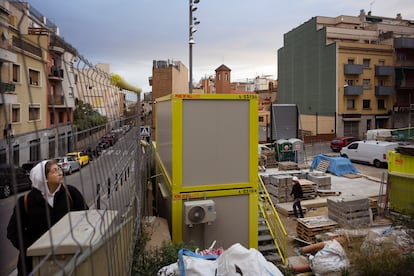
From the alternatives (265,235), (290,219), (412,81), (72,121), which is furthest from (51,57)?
(412,81)

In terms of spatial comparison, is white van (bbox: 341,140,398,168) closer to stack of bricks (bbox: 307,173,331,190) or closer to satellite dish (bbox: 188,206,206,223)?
stack of bricks (bbox: 307,173,331,190)

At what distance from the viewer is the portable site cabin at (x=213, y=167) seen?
5754 mm

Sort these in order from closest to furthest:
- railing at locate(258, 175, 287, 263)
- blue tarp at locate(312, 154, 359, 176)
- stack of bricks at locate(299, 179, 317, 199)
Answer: railing at locate(258, 175, 287, 263), stack of bricks at locate(299, 179, 317, 199), blue tarp at locate(312, 154, 359, 176)

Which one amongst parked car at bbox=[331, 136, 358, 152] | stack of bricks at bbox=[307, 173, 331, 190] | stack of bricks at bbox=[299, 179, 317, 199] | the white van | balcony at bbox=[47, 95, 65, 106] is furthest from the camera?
parked car at bbox=[331, 136, 358, 152]

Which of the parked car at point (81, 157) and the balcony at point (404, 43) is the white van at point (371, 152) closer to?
the balcony at point (404, 43)

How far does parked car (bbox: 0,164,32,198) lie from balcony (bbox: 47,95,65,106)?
0.99ft

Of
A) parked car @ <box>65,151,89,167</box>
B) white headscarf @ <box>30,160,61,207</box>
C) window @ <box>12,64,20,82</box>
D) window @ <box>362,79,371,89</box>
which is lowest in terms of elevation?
white headscarf @ <box>30,160,61,207</box>

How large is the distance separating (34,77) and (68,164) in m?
0.63

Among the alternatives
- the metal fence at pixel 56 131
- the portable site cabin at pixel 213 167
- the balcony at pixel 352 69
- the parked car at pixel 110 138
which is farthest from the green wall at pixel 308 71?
the metal fence at pixel 56 131

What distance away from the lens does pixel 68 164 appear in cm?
186

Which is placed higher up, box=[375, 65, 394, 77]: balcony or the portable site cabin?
box=[375, 65, 394, 77]: balcony

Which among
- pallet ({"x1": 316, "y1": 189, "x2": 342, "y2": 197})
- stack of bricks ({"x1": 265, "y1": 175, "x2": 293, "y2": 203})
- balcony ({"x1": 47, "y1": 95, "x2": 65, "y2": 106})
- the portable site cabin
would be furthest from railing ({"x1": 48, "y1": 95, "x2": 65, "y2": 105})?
pallet ({"x1": 316, "y1": 189, "x2": 342, "y2": 197})

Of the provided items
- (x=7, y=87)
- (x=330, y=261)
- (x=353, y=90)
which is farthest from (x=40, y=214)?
(x=353, y=90)

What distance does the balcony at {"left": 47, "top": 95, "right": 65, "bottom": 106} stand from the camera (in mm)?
1435
